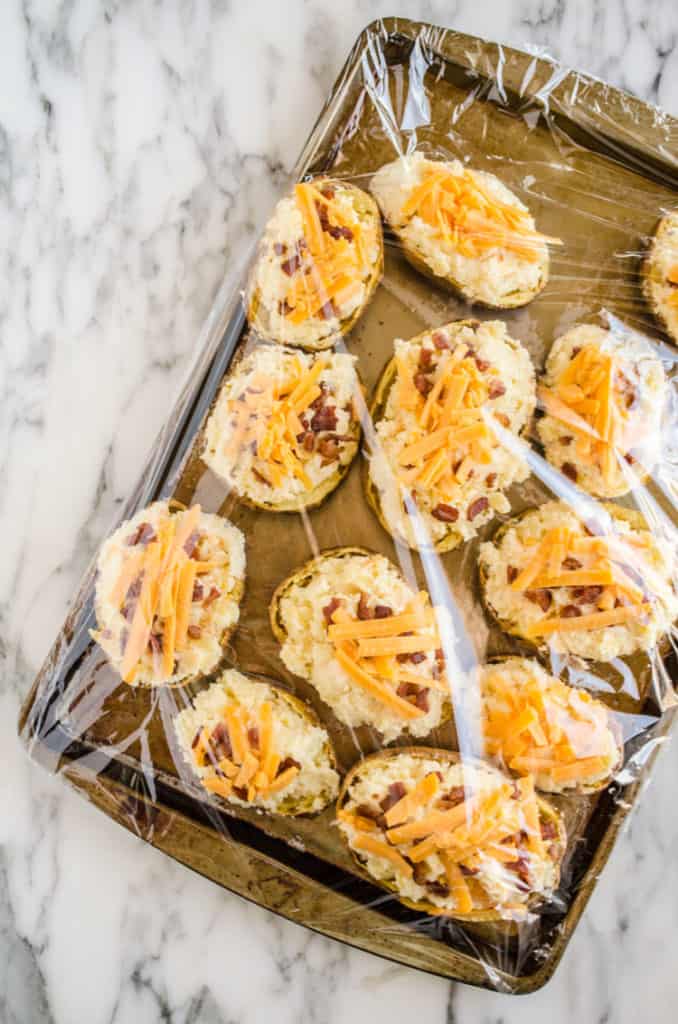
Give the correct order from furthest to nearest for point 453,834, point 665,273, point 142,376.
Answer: point 142,376
point 665,273
point 453,834

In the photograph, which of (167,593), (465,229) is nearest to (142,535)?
(167,593)

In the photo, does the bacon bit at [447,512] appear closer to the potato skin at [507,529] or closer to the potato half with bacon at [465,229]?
the potato skin at [507,529]

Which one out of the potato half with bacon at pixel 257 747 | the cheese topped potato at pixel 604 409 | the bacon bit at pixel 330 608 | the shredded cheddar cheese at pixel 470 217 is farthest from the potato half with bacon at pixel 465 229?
the potato half with bacon at pixel 257 747

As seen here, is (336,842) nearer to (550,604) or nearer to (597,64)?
(550,604)

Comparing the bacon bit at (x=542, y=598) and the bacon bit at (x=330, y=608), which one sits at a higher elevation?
the bacon bit at (x=542, y=598)

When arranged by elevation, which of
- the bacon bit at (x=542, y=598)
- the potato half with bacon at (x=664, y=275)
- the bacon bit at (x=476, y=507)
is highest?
the potato half with bacon at (x=664, y=275)

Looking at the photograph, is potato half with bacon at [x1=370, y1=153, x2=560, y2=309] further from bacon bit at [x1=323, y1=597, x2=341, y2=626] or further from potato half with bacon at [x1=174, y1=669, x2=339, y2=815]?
potato half with bacon at [x1=174, y1=669, x2=339, y2=815]

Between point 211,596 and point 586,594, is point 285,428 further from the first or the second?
point 586,594
